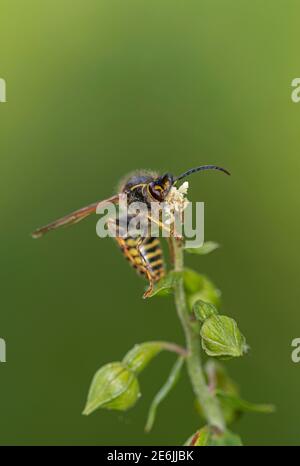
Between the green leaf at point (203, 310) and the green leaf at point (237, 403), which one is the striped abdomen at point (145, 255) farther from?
the green leaf at point (237, 403)

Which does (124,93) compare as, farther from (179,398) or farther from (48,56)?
(179,398)

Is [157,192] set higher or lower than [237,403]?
higher

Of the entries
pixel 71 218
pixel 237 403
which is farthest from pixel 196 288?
pixel 71 218

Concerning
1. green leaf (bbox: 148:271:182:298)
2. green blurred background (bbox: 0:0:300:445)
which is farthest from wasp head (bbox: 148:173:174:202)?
green blurred background (bbox: 0:0:300:445)

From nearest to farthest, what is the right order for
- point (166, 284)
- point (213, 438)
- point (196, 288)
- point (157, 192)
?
point (166, 284), point (213, 438), point (157, 192), point (196, 288)

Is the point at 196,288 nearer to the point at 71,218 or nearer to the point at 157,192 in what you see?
the point at 157,192

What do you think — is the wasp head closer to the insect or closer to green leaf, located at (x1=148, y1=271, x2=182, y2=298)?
the insect
